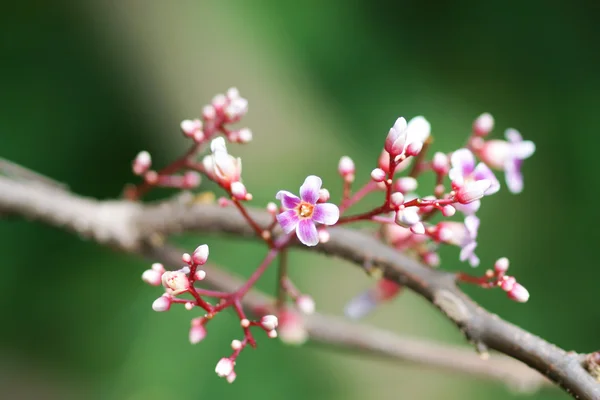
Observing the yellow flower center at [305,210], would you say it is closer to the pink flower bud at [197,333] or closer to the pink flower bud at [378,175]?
the pink flower bud at [378,175]

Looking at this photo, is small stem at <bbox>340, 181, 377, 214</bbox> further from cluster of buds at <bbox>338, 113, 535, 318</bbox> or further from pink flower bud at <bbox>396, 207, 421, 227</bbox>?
pink flower bud at <bbox>396, 207, 421, 227</bbox>

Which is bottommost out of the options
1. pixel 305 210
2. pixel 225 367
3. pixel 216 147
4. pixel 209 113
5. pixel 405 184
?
pixel 225 367

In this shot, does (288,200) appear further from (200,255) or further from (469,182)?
(469,182)

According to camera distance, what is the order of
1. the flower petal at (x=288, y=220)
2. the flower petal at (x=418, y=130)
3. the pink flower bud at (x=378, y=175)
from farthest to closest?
the flower petal at (x=418, y=130)
the pink flower bud at (x=378, y=175)
the flower petal at (x=288, y=220)

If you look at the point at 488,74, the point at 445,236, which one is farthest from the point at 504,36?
the point at 445,236

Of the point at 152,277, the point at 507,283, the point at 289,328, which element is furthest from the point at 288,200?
the point at 289,328

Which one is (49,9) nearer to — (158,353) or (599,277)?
(158,353)

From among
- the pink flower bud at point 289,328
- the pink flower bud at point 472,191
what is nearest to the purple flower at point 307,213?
the pink flower bud at point 472,191
